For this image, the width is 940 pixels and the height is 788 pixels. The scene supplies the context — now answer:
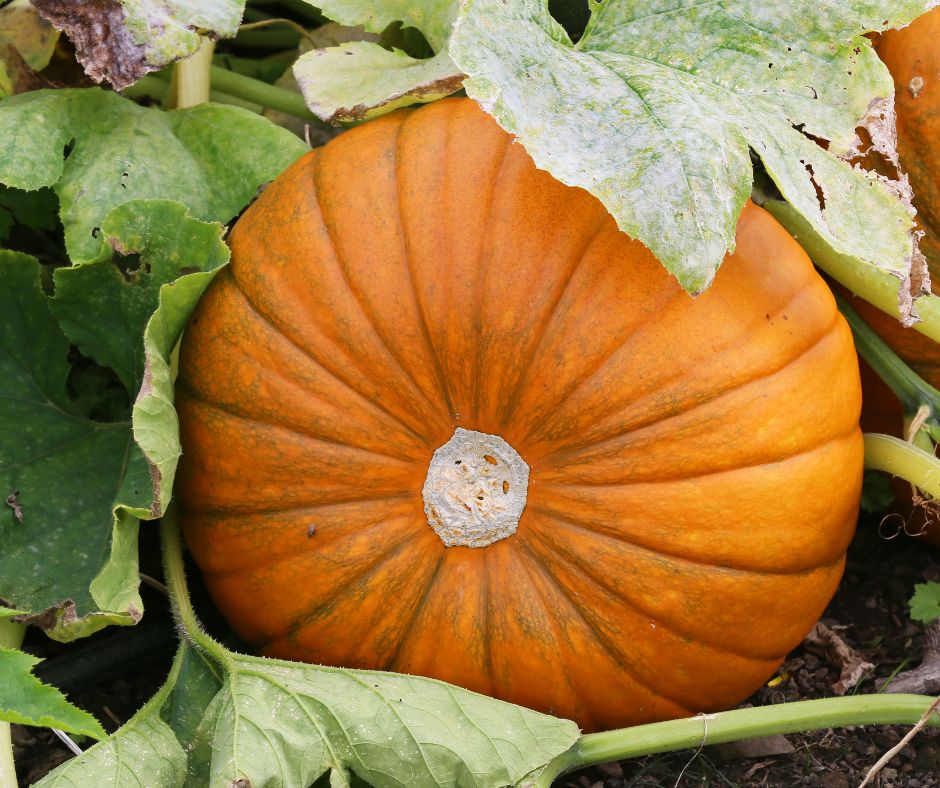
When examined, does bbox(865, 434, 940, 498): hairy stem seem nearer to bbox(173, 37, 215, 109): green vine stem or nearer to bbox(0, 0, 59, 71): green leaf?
bbox(173, 37, 215, 109): green vine stem

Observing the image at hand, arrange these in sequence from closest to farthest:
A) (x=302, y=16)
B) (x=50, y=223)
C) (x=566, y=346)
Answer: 1. (x=566, y=346)
2. (x=50, y=223)
3. (x=302, y=16)

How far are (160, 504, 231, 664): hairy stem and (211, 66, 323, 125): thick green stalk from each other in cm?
83

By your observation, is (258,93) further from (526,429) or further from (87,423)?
(526,429)

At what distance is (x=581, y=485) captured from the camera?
1545mm

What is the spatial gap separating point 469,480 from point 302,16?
1435 mm

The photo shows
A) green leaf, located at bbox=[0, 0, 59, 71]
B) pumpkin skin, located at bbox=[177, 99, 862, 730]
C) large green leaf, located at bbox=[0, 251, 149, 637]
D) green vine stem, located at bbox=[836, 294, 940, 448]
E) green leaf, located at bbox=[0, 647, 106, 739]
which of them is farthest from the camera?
green leaf, located at bbox=[0, 0, 59, 71]

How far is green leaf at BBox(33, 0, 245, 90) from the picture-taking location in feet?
5.29

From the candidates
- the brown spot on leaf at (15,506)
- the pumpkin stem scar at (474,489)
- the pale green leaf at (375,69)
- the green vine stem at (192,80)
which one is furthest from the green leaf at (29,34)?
the pumpkin stem scar at (474,489)

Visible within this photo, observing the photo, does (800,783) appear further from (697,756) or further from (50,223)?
(50,223)

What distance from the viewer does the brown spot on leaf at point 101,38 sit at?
1.61m

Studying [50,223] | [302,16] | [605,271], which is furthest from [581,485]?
[302,16]

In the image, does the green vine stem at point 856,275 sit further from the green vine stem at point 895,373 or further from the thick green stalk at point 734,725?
the thick green stalk at point 734,725

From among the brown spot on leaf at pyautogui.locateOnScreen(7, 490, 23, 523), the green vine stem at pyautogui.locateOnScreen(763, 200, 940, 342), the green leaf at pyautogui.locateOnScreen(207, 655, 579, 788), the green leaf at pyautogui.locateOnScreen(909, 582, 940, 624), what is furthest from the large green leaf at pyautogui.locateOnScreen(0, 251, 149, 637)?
the green leaf at pyautogui.locateOnScreen(909, 582, 940, 624)

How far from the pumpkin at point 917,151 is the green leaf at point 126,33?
1126 millimetres
